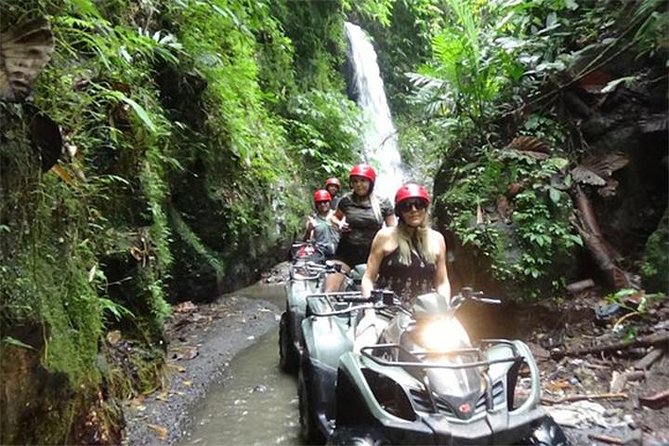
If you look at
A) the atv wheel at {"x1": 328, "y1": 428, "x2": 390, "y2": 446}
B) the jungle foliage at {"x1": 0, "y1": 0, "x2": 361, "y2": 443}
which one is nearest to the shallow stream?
the jungle foliage at {"x1": 0, "y1": 0, "x2": 361, "y2": 443}

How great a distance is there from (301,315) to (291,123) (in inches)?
387

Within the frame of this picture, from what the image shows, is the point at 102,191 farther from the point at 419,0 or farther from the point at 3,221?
the point at 419,0

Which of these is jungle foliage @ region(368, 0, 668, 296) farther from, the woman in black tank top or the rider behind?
the woman in black tank top

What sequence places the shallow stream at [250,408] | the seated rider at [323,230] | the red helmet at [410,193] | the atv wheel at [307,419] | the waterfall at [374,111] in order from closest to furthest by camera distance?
1. the red helmet at [410,193]
2. the atv wheel at [307,419]
3. the shallow stream at [250,408]
4. the seated rider at [323,230]
5. the waterfall at [374,111]

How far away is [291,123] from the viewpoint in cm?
1454

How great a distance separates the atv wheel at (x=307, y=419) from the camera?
3.95 meters

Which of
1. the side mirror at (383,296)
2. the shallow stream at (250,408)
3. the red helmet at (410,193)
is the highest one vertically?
the red helmet at (410,193)

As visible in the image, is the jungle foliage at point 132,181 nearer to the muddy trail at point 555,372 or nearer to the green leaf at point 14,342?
the green leaf at point 14,342

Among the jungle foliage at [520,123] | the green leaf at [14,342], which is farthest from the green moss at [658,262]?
the green leaf at [14,342]

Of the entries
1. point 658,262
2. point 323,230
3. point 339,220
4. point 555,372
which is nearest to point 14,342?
point 339,220

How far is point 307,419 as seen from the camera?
4.04 m

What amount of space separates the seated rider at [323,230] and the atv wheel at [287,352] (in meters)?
1.38

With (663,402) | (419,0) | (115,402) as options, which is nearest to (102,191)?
(115,402)

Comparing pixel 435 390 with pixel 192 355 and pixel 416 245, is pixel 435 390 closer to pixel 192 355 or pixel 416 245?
pixel 416 245
